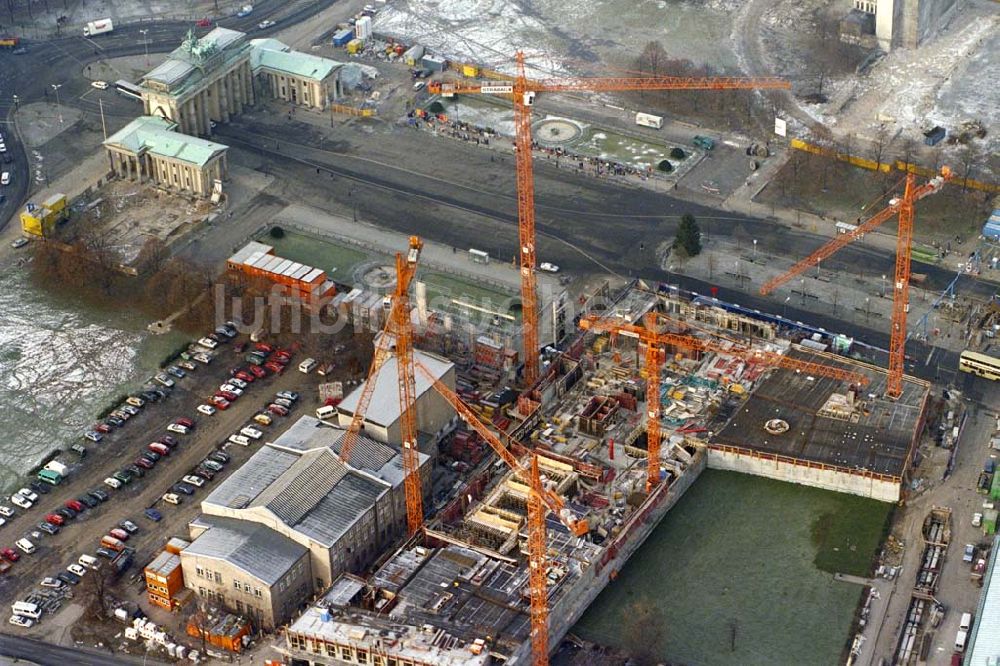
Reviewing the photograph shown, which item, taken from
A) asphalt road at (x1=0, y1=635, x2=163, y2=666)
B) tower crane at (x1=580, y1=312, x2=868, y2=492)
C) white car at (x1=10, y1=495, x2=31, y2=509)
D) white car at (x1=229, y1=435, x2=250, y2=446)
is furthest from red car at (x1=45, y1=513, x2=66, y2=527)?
tower crane at (x1=580, y1=312, x2=868, y2=492)

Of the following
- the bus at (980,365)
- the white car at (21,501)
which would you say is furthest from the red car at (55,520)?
the bus at (980,365)

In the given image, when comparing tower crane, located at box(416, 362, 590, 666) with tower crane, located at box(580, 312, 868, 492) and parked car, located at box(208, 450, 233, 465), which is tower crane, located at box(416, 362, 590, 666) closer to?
tower crane, located at box(580, 312, 868, 492)

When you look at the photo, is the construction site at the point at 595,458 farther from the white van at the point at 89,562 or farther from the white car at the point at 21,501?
the white car at the point at 21,501

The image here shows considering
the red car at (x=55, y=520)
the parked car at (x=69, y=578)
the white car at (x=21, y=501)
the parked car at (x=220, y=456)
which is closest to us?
the parked car at (x=69, y=578)

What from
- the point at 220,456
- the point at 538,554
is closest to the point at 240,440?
the point at 220,456

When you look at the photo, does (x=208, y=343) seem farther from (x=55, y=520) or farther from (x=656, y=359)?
(x=656, y=359)

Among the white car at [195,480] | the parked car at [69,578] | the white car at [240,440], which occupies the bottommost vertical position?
the parked car at [69,578]

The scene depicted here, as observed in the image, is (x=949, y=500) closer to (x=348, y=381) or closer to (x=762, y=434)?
(x=762, y=434)

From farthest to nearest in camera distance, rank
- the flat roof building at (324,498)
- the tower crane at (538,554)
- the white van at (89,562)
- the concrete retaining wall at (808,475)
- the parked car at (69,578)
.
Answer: the concrete retaining wall at (808,475) → the white van at (89,562) → the parked car at (69,578) → the flat roof building at (324,498) → the tower crane at (538,554)

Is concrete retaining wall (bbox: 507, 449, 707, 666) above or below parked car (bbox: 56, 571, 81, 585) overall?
above
